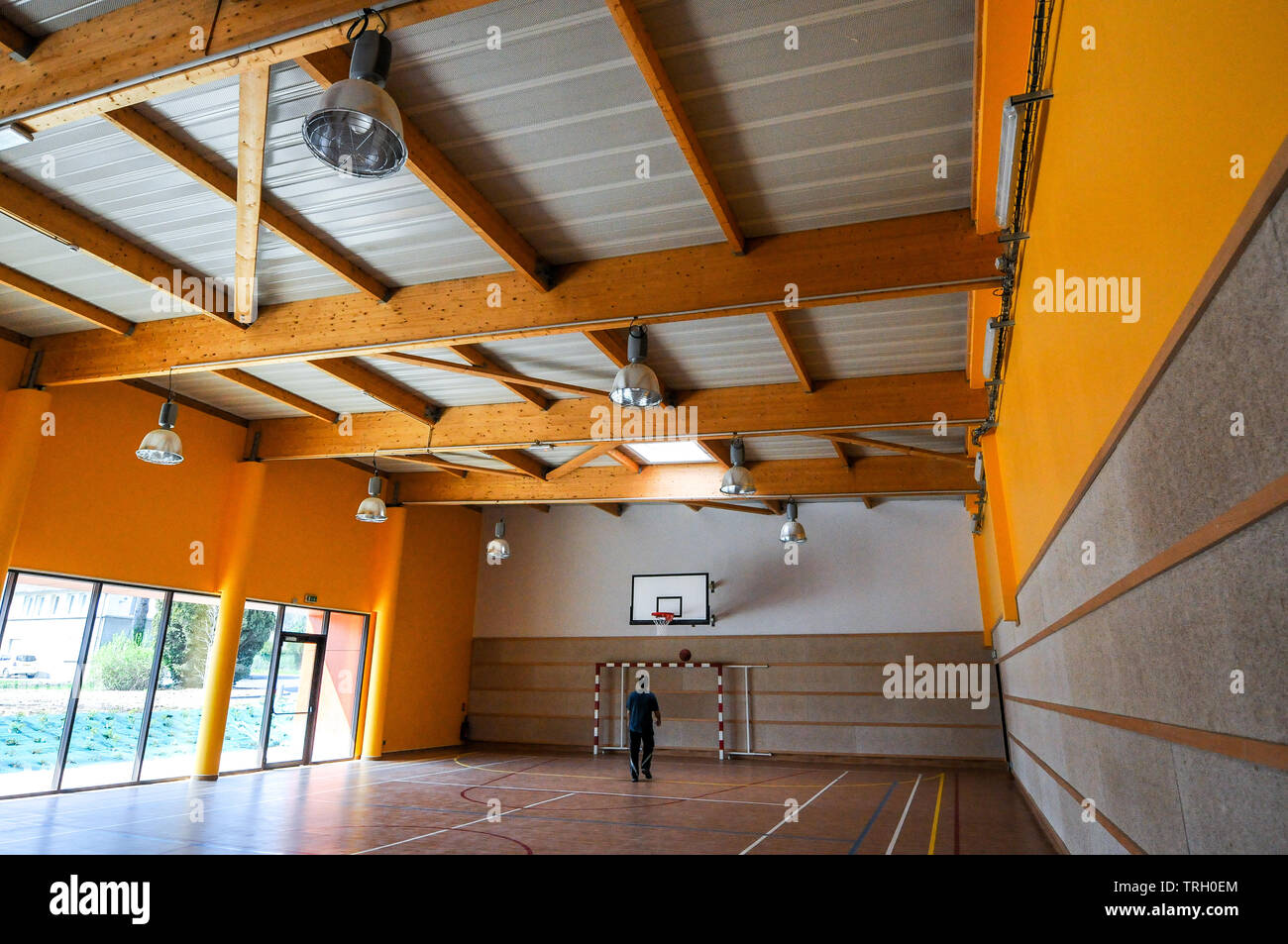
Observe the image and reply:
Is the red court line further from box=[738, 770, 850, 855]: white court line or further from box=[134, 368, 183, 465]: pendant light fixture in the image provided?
box=[134, 368, 183, 465]: pendant light fixture

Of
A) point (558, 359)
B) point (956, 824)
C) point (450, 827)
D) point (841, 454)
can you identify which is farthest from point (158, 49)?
point (841, 454)

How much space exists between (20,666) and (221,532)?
352 centimetres

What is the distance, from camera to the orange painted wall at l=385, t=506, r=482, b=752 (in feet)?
54.6

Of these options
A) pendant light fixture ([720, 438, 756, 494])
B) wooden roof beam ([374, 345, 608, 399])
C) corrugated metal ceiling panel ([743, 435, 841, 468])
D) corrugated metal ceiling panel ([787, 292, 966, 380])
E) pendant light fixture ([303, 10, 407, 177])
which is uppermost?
corrugated metal ceiling panel ([787, 292, 966, 380])

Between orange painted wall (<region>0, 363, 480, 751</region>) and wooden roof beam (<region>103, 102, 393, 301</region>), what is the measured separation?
18.1ft

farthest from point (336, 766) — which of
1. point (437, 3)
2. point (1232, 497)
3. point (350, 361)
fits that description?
point (1232, 497)

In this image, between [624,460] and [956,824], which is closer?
[956,824]

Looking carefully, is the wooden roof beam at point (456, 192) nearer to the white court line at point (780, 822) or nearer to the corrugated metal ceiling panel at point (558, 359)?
the corrugated metal ceiling panel at point (558, 359)

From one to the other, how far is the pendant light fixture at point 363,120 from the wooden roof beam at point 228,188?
2788 millimetres

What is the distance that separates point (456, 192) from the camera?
21.0ft

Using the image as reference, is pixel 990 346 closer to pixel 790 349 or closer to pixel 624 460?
pixel 790 349

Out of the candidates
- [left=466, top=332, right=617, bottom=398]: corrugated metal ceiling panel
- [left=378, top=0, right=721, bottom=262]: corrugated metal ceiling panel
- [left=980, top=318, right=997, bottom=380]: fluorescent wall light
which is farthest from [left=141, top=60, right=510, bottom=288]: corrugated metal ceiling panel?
[left=980, top=318, right=997, bottom=380]: fluorescent wall light
